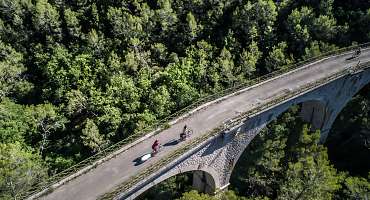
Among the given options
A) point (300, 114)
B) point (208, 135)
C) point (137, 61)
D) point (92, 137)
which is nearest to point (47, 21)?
point (137, 61)

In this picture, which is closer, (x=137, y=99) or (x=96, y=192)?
(x=96, y=192)

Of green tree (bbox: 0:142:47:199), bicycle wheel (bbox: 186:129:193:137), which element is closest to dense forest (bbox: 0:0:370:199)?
green tree (bbox: 0:142:47:199)

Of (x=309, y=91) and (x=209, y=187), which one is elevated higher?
(x=309, y=91)

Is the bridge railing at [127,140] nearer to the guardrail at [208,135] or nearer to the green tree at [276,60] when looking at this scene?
the guardrail at [208,135]

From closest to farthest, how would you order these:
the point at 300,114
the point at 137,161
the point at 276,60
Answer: the point at 137,161
the point at 300,114
the point at 276,60

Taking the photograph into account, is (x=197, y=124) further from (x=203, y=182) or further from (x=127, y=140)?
(x=127, y=140)

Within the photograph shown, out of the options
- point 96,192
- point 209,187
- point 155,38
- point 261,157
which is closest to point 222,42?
point 155,38

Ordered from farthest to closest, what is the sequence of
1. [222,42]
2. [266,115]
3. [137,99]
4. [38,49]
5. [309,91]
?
[222,42], [38,49], [137,99], [309,91], [266,115]

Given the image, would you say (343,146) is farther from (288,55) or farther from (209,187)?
(209,187)
